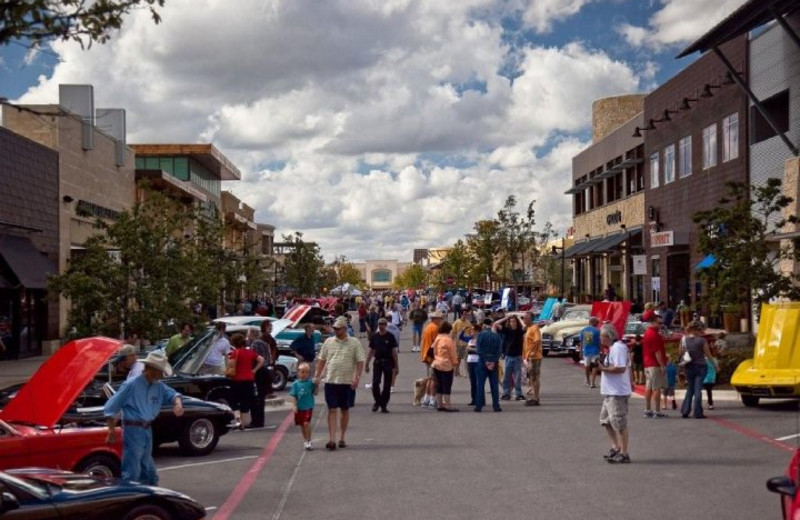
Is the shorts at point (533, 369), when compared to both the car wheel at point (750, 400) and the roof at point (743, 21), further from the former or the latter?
the roof at point (743, 21)

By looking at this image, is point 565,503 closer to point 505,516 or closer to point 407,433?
point 505,516

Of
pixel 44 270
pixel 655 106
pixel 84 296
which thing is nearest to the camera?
pixel 84 296

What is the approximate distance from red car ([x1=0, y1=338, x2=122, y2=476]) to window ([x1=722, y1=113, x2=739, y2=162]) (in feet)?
100

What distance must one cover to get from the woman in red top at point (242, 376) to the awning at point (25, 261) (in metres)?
16.1

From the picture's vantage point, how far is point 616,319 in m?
25.5

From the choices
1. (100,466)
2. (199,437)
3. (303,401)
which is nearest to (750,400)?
(303,401)

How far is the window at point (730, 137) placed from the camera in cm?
3659

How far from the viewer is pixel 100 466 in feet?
35.6

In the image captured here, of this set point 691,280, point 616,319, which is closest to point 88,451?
point 616,319

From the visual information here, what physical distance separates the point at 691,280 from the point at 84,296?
93.3 ft

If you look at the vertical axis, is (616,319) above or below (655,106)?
below

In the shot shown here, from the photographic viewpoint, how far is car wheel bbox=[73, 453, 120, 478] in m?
10.7

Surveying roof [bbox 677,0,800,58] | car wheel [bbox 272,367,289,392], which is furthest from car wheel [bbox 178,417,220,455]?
roof [bbox 677,0,800,58]

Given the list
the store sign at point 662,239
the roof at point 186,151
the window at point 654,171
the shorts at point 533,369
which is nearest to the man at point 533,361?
the shorts at point 533,369
